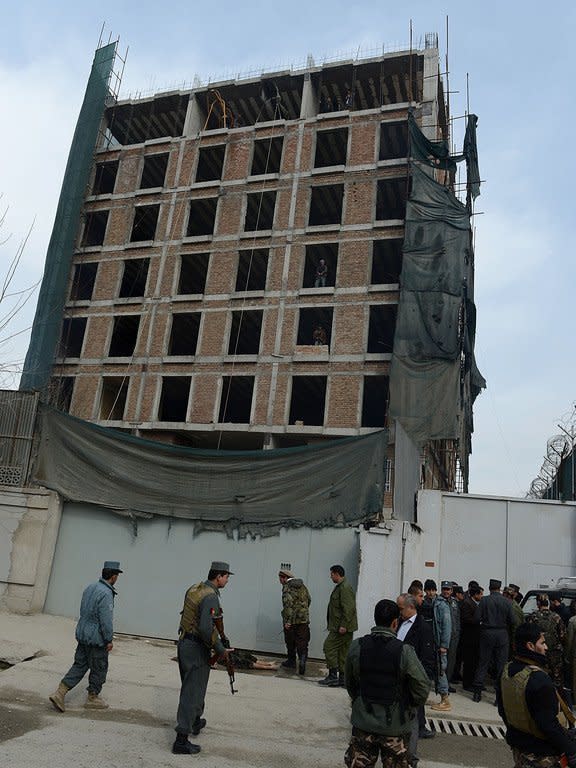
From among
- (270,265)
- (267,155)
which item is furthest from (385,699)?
(267,155)

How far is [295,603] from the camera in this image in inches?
425

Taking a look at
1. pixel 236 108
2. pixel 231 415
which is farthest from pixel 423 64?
pixel 231 415

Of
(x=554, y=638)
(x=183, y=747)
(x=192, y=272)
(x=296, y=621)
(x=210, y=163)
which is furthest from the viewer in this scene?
(x=210, y=163)

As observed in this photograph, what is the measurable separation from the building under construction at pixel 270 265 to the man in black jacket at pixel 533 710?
19.1 m

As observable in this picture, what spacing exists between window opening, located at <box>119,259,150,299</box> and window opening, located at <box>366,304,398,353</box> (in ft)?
36.5

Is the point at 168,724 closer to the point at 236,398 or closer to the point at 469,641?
the point at 469,641

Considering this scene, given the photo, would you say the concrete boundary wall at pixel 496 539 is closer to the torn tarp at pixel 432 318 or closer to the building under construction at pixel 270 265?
the torn tarp at pixel 432 318

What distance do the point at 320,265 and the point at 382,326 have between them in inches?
156

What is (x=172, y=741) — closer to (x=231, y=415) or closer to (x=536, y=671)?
(x=536, y=671)

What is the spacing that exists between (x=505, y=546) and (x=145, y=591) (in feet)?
29.2

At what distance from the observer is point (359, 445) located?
1302cm

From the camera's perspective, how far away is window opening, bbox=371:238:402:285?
91.7 ft

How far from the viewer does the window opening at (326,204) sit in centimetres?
2953

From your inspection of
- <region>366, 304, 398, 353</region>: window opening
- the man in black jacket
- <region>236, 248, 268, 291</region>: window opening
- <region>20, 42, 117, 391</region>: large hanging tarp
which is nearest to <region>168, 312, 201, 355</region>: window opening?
<region>236, 248, 268, 291</region>: window opening
